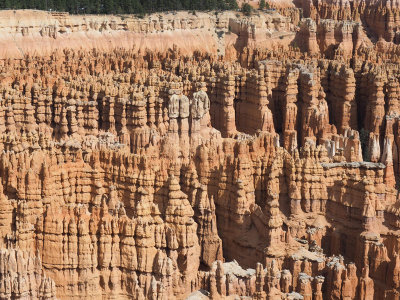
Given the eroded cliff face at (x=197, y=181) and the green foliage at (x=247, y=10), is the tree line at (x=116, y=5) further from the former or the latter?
the eroded cliff face at (x=197, y=181)

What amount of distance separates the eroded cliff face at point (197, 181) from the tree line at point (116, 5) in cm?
1649

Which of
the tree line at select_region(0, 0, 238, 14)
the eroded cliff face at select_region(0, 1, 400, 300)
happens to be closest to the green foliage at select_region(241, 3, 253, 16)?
the tree line at select_region(0, 0, 238, 14)

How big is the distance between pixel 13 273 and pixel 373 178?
20793 millimetres

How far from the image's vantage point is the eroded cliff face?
142 ft

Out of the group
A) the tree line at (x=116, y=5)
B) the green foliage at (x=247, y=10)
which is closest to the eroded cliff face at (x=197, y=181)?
the tree line at (x=116, y=5)

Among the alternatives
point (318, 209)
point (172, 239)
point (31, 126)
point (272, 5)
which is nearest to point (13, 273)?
point (172, 239)

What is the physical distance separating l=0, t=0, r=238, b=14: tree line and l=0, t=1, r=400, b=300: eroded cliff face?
16485 millimetres

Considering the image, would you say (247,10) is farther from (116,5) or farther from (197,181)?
(197,181)

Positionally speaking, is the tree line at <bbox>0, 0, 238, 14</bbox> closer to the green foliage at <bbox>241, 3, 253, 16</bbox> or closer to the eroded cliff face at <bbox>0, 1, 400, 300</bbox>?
the green foliage at <bbox>241, 3, 253, 16</bbox>

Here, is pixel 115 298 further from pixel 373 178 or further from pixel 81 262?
pixel 373 178

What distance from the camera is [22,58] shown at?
304ft

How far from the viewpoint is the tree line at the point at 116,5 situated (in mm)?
105625

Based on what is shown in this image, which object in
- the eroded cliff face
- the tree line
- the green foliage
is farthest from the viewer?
the green foliage

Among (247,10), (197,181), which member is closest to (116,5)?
(247,10)
